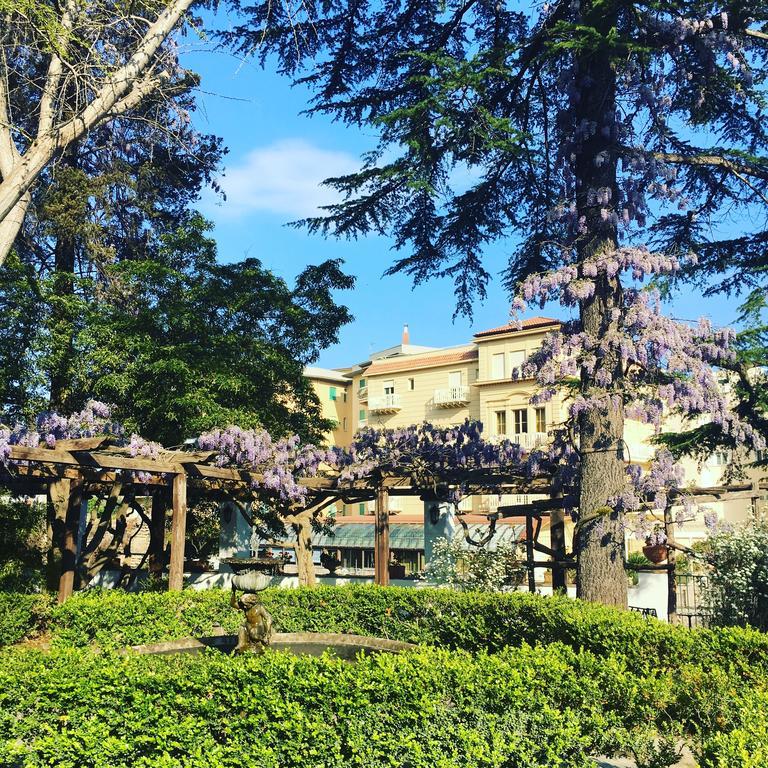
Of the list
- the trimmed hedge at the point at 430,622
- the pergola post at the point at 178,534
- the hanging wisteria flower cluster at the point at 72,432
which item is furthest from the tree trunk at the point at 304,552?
the hanging wisteria flower cluster at the point at 72,432

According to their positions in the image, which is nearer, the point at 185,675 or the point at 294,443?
the point at 185,675

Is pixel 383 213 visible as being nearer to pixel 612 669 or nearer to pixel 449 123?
pixel 449 123

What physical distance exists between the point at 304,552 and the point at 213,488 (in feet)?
10.7

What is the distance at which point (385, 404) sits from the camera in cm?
4900

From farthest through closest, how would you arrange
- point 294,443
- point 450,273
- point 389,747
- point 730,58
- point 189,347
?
1. point 189,347
2. point 294,443
3. point 450,273
4. point 730,58
5. point 389,747

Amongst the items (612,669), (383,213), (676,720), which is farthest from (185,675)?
(383,213)

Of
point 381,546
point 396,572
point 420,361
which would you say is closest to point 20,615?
point 381,546

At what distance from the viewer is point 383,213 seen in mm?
14156

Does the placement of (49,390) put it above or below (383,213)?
below

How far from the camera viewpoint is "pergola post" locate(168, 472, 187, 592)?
1396cm

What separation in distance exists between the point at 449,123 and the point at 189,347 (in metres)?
10.0

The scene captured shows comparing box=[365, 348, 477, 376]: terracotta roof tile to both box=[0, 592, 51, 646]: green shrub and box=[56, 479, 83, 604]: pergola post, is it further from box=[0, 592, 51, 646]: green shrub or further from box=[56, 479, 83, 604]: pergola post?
box=[0, 592, 51, 646]: green shrub

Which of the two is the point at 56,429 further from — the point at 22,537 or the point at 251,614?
the point at 22,537

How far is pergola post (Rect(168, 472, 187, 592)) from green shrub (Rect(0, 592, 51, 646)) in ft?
7.59
